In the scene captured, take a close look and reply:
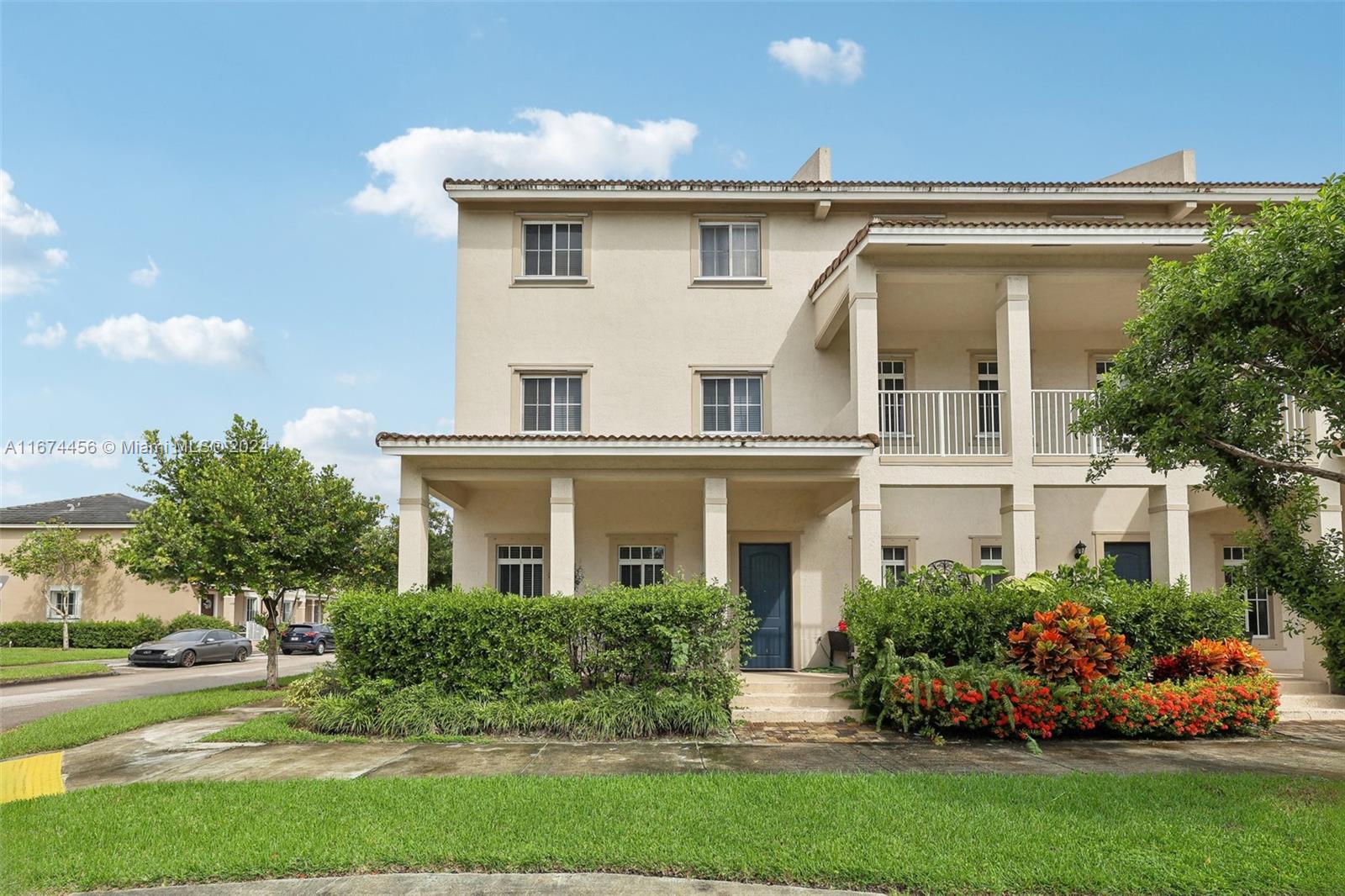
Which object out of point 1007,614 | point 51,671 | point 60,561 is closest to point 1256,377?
point 1007,614

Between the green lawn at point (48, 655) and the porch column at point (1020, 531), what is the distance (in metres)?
25.8

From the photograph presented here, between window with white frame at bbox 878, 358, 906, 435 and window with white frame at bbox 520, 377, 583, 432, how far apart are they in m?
5.67

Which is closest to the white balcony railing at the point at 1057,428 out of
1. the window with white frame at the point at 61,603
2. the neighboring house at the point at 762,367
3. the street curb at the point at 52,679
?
the neighboring house at the point at 762,367

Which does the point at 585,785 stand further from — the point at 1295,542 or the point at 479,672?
the point at 1295,542

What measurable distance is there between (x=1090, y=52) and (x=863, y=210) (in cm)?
570

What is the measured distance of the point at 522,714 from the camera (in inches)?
434

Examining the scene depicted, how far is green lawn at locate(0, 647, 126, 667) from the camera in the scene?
25906 millimetres

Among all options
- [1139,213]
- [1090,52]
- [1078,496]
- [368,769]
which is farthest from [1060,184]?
[368,769]

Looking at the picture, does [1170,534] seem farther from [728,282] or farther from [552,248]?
[552,248]

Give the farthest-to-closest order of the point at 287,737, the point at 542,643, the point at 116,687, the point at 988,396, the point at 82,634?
1. the point at 82,634
2. the point at 116,687
3. the point at 988,396
4. the point at 542,643
5. the point at 287,737

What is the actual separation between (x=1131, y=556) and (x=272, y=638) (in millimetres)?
16523

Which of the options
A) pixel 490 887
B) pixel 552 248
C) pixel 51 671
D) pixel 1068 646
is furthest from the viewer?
pixel 51 671

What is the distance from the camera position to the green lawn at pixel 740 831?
5638mm

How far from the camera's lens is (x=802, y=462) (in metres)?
13.8
